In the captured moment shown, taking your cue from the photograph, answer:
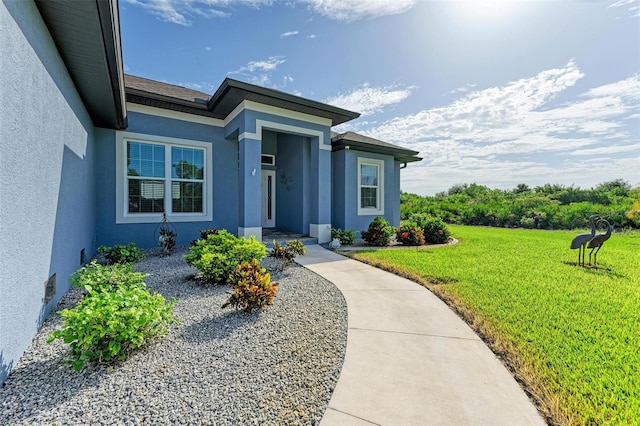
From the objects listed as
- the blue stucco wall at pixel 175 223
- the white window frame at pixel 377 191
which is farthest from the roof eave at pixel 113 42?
the white window frame at pixel 377 191

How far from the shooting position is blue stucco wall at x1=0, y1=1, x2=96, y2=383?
7.63 ft

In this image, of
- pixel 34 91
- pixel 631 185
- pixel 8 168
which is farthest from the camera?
pixel 631 185

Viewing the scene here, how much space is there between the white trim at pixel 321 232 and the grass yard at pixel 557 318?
2.22m

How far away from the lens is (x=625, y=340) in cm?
313

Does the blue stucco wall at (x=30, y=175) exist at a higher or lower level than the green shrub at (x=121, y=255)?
higher

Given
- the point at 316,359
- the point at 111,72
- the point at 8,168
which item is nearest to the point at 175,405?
the point at 316,359

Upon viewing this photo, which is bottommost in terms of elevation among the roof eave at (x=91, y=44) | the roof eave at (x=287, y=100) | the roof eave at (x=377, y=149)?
the roof eave at (x=91, y=44)

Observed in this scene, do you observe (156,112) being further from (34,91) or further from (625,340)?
(625,340)

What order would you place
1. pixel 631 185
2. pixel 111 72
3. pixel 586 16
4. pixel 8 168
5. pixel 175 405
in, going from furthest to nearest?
pixel 631 185 → pixel 586 16 → pixel 111 72 → pixel 8 168 → pixel 175 405

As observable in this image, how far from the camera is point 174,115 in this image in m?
8.09

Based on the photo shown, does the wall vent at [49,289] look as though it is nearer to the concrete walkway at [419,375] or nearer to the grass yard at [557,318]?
the concrete walkway at [419,375]

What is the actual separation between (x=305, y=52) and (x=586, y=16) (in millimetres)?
8614

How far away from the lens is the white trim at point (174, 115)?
7.56 metres

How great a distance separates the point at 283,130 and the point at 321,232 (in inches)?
143
